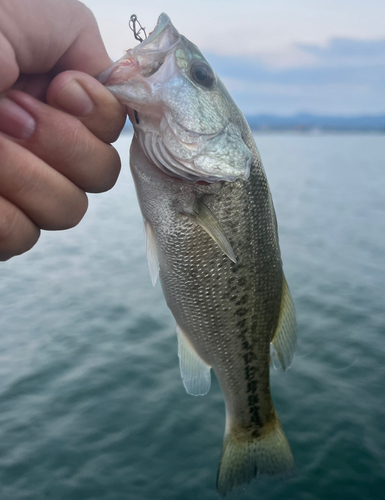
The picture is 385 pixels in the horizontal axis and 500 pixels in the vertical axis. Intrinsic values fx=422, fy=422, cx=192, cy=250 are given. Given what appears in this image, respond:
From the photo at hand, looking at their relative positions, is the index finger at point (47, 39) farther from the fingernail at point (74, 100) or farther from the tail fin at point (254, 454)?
the tail fin at point (254, 454)

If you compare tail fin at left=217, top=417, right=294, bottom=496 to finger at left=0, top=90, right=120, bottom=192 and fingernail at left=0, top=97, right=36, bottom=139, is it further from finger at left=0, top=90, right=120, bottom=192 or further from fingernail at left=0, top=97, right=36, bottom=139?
fingernail at left=0, top=97, right=36, bottom=139

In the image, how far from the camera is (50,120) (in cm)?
165

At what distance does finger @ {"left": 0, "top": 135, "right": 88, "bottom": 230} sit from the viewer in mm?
1623

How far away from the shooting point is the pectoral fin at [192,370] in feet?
8.14

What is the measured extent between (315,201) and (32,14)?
19.8m

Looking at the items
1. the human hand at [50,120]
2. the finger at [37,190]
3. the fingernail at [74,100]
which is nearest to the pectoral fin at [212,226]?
the human hand at [50,120]

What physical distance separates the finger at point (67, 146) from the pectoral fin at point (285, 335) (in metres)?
1.29

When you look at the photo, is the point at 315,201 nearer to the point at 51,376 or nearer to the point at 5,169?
the point at 51,376

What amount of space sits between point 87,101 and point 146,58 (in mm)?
323

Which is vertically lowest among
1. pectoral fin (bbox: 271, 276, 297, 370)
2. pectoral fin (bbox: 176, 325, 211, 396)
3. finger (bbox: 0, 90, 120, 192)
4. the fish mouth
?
pectoral fin (bbox: 176, 325, 211, 396)

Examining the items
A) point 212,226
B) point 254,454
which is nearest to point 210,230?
point 212,226

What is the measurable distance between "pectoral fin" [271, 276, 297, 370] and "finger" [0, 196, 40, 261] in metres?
1.47

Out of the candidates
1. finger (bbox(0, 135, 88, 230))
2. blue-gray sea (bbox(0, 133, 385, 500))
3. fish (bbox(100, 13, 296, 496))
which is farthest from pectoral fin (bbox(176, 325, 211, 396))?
blue-gray sea (bbox(0, 133, 385, 500))

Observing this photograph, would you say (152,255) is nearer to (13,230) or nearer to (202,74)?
(13,230)
